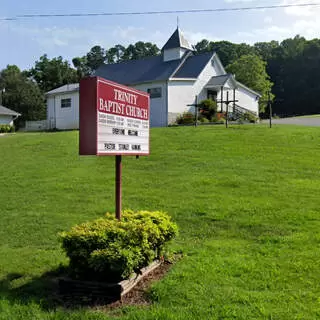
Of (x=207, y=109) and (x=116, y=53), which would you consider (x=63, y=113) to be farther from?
(x=116, y=53)

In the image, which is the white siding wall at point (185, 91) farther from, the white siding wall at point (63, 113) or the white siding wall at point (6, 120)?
the white siding wall at point (6, 120)

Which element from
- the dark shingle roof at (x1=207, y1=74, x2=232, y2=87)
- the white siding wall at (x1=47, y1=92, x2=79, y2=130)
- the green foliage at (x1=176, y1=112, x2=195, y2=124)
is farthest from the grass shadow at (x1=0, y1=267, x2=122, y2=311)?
the white siding wall at (x1=47, y1=92, x2=79, y2=130)

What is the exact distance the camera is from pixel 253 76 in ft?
164

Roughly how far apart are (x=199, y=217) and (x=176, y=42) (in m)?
29.0

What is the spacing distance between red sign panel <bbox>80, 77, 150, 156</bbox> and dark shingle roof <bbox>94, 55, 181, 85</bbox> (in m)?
26.1

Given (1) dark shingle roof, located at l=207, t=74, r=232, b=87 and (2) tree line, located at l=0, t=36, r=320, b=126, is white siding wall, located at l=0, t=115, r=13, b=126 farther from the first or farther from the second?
(1) dark shingle roof, located at l=207, t=74, r=232, b=87

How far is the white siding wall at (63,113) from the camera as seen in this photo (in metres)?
35.9

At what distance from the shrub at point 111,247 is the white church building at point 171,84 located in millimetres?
26278

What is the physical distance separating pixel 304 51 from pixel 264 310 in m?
70.0

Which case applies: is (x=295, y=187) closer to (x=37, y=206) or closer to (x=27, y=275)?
(x=37, y=206)

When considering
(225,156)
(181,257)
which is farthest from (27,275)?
(225,156)

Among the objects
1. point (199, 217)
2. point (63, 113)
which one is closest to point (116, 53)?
point (63, 113)

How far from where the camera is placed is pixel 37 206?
872 cm

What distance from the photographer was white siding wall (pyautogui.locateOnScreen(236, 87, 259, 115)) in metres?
37.5
